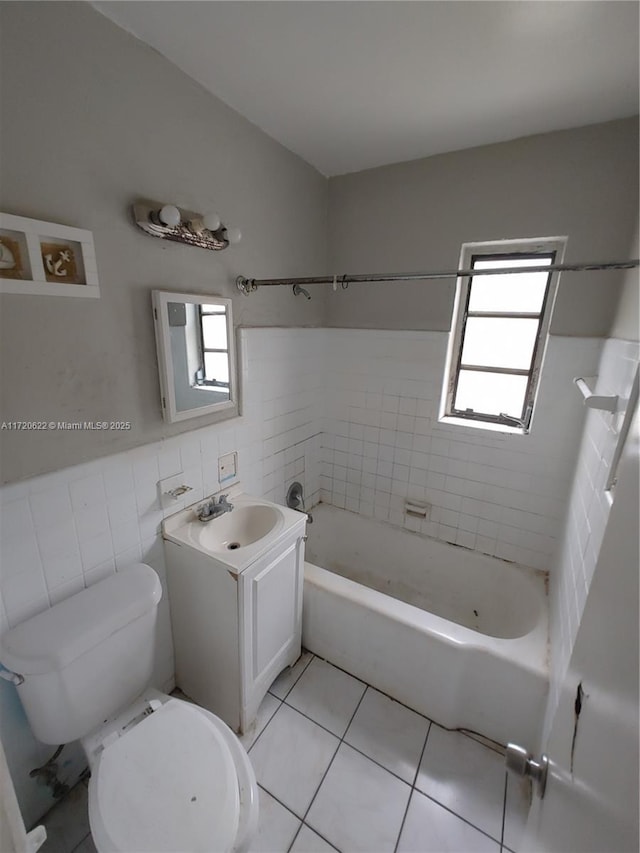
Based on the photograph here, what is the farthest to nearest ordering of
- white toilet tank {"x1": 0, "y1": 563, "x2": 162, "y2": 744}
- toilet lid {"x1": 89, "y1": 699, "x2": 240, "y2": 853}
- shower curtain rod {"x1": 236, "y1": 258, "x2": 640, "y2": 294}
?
1. shower curtain rod {"x1": 236, "y1": 258, "x2": 640, "y2": 294}
2. white toilet tank {"x1": 0, "y1": 563, "x2": 162, "y2": 744}
3. toilet lid {"x1": 89, "y1": 699, "x2": 240, "y2": 853}

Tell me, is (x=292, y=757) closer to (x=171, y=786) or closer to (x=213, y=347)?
(x=171, y=786)

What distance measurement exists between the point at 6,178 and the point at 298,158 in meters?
1.38

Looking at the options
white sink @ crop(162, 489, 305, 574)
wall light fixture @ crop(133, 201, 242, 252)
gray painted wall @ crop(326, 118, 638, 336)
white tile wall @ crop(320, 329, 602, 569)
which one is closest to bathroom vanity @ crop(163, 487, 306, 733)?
white sink @ crop(162, 489, 305, 574)

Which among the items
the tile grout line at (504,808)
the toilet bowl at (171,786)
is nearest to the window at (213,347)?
the toilet bowl at (171,786)

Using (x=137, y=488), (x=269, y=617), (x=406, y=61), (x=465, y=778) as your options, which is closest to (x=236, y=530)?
(x=269, y=617)

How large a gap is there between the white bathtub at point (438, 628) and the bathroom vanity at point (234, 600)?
0.27m

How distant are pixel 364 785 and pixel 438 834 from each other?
27 cm

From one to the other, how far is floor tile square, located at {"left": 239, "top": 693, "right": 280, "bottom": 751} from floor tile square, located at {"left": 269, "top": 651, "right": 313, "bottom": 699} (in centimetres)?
4

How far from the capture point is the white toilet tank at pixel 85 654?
95 cm

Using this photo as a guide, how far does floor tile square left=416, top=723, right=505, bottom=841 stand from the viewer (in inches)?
48.3

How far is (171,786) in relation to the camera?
92 centimetres

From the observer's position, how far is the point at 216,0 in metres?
0.94

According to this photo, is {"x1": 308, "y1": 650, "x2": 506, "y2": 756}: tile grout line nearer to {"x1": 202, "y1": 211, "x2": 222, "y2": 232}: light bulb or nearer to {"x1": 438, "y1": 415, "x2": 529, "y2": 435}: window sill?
{"x1": 438, "y1": 415, "x2": 529, "y2": 435}: window sill

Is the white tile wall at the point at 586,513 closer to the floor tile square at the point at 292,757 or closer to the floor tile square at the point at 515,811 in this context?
the floor tile square at the point at 515,811
